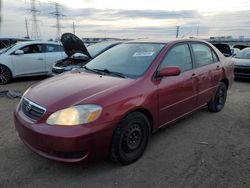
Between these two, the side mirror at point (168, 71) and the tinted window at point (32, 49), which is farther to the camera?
the tinted window at point (32, 49)

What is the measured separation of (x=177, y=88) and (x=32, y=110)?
2.12 m

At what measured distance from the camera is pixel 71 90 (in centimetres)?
355

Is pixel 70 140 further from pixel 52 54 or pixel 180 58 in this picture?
pixel 52 54

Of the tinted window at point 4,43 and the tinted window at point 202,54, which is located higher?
the tinted window at point 202,54

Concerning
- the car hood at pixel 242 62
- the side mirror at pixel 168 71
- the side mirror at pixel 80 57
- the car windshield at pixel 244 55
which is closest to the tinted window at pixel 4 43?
the side mirror at pixel 80 57

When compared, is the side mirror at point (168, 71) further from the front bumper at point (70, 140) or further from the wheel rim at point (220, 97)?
the wheel rim at point (220, 97)

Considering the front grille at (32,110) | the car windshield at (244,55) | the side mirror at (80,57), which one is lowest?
the car windshield at (244,55)

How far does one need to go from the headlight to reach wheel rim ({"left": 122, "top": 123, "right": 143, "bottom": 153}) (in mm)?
561

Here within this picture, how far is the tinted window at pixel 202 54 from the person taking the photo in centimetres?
506

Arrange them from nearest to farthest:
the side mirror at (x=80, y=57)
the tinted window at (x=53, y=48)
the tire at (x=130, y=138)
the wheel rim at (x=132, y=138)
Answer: the tire at (x=130, y=138) → the wheel rim at (x=132, y=138) → the side mirror at (x=80, y=57) → the tinted window at (x=53, y=48)

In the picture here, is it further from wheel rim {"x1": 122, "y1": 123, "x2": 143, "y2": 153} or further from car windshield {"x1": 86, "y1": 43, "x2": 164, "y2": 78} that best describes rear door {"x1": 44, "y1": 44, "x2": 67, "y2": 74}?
wheel rim {"x1": 122, "y1": 123, "x2": 143, "y2": 153}

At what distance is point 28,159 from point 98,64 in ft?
6.01

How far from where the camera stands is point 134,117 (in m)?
3.57

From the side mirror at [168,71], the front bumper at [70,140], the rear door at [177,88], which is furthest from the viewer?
the rear door at [177,88]
